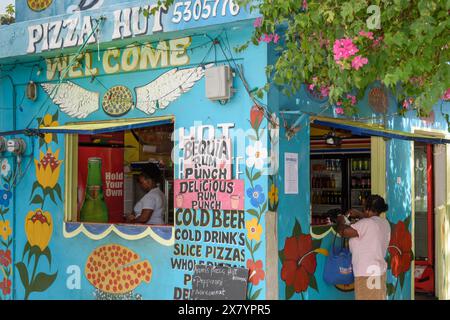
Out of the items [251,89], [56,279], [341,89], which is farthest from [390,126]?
[56,279]

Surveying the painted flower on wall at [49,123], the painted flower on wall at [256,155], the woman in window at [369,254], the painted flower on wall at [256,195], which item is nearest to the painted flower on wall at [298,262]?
the woman in window at [369,254]

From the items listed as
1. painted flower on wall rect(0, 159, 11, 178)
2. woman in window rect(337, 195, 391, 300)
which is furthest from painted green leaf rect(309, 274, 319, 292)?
painted flower on wall rect(0, 159, 11, 178)

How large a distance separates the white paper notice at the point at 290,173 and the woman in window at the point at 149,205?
2102 millimetres

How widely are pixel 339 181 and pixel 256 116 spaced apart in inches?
251

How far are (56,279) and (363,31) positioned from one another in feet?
18.2

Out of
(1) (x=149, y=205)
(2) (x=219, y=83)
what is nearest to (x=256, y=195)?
(2) (x=219, y=83)

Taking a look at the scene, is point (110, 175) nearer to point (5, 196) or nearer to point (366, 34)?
point (5, 196)

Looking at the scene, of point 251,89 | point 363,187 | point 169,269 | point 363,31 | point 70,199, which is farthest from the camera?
point 363,187

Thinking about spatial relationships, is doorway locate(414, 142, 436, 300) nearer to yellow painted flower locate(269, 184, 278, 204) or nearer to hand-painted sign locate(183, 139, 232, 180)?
yellow painted flower locate(269, 184, 278, 204)

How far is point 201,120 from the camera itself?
7.55m

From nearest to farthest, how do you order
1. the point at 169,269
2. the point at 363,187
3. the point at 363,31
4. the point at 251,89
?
1. the point at 363,31
2. the point at 251,89
3. the point at 169,269
4. the point at 363,187

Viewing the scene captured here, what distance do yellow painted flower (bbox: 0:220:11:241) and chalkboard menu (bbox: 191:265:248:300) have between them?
3.24 m

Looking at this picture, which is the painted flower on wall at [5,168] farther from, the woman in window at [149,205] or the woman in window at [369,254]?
the woman in window at [369,254]

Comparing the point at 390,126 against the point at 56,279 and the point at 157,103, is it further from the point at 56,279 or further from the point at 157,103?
the point at 56,279
